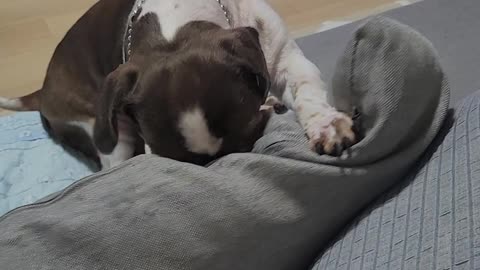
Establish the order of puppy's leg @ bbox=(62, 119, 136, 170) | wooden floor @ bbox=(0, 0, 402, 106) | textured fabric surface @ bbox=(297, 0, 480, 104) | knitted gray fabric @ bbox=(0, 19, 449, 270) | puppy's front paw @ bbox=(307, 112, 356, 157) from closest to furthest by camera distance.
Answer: knitted gray fabric @ bbox=(0, 19, 449, 270), puppy's front paw @ bbox=(307, 112, 356, 157), puppy's leg @ bbox=(62, 119, 136, 170), textured fabric surface @ bbox=(297, 0, 480, 104), wooden floor @ bbox=(0, 0, 402, 106)

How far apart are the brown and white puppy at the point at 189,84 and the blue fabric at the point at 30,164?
0.20ft

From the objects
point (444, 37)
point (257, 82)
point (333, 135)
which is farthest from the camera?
point (444, 37)

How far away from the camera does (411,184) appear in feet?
3.98

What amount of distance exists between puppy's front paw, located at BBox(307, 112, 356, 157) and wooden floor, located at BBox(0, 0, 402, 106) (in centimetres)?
149

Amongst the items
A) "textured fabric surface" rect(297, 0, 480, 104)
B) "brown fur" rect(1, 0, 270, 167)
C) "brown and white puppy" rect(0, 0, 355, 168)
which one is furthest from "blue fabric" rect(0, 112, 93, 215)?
"textured fabric surface" rect(297, 0, 480, 104)

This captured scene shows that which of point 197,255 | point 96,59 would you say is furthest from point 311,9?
point 197,255

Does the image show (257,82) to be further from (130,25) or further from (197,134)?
(130,25)

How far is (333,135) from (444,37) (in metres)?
1.15

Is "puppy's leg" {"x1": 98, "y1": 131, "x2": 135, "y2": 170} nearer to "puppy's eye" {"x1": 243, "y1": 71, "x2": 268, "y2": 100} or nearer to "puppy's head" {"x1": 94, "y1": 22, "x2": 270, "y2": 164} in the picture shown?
"puppy's head" {"x1": 94, "y1": 22, "x2": 270, "y2": 164}

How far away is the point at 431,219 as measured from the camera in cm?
108

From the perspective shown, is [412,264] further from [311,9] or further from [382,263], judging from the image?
[311,9]

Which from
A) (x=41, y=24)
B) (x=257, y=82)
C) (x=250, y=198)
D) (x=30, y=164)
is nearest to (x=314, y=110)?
(x=257, y=82)

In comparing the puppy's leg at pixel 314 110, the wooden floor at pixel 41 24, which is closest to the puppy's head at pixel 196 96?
the puppy's leg at pixel 314 110

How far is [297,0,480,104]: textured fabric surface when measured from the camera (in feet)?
6.66
